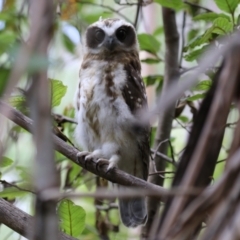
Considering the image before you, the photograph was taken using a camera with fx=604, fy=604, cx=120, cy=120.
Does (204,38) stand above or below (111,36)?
above

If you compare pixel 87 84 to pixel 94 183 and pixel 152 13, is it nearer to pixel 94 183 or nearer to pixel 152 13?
pixel 94 183

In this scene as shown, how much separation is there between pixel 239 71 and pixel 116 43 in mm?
2499

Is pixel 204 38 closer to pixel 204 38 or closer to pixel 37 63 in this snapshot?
pixel 204 38

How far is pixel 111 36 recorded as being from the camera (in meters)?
3.25

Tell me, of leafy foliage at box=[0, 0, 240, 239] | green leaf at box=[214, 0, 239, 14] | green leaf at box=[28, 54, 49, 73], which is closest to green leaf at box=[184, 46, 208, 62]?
leafy foliage at box=[0, 0, 240, 239]

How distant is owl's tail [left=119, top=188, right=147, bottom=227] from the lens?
294 centimetres

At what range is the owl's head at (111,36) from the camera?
10.6ft

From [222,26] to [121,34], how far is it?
1278 millimetres

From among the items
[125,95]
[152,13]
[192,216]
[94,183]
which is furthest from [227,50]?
[152,13]

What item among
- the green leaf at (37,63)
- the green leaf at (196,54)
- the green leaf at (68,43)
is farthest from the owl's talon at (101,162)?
the green leaf at (37,63)

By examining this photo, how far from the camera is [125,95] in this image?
9.36 feet

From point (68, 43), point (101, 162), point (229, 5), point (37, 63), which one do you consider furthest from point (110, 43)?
point (37, 63)

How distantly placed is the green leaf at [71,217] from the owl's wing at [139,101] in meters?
0.87

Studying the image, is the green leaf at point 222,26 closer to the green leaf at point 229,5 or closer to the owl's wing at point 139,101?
the green leaf at point 229,5
